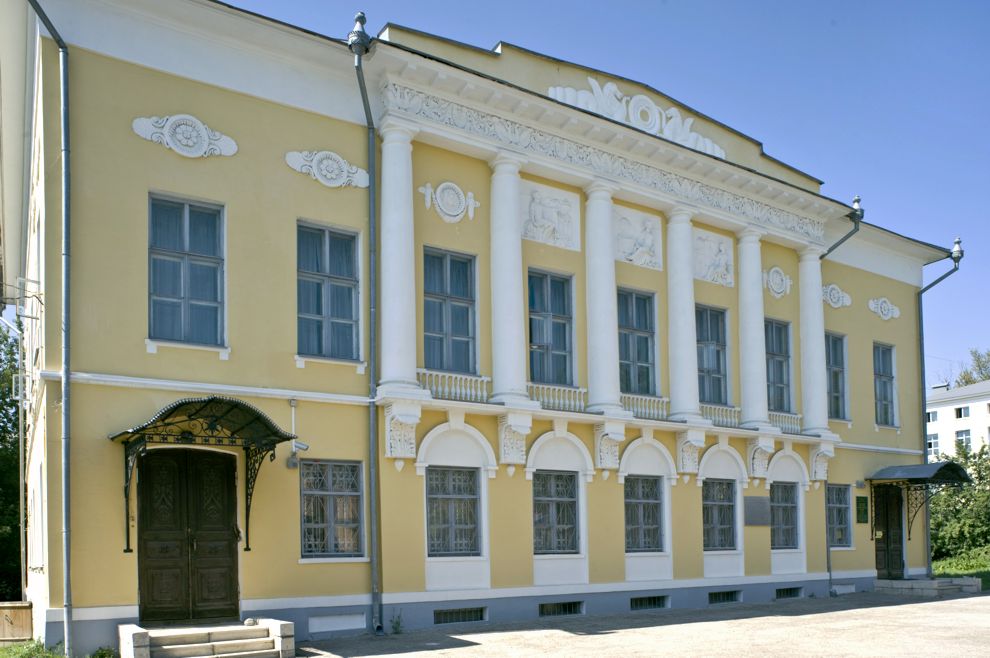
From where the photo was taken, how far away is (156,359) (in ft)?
46.2

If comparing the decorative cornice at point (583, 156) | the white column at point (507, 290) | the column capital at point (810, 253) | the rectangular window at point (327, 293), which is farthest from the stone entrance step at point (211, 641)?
the column capital at point (810, 253)

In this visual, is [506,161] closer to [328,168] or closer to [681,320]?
[328,168]

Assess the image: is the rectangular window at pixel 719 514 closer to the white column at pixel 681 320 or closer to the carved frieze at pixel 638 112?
the white column at pixel 681 320

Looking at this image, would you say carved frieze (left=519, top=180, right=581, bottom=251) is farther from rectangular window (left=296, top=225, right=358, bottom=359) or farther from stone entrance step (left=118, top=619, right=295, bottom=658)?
stone entrance step (left=118, top=619, right=295, bottom=658)

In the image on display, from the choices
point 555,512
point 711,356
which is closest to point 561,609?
point 555,512

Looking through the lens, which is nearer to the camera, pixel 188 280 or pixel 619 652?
pixel 619 652

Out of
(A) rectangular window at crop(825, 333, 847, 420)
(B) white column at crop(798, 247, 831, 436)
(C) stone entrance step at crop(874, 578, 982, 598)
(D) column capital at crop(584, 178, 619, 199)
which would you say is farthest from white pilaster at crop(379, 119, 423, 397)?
(C) stone entrance step at crop(874, 578, 982, 598)

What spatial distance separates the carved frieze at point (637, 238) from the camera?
65.9 ft

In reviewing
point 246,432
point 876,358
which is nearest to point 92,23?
point 246,432

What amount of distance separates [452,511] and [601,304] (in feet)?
15.9

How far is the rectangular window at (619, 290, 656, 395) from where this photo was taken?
65.9 ft

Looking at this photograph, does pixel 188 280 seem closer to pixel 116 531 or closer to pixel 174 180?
pixel 174 180

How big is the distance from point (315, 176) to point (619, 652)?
8.26 metres

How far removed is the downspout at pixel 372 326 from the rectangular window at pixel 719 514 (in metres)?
7.68
